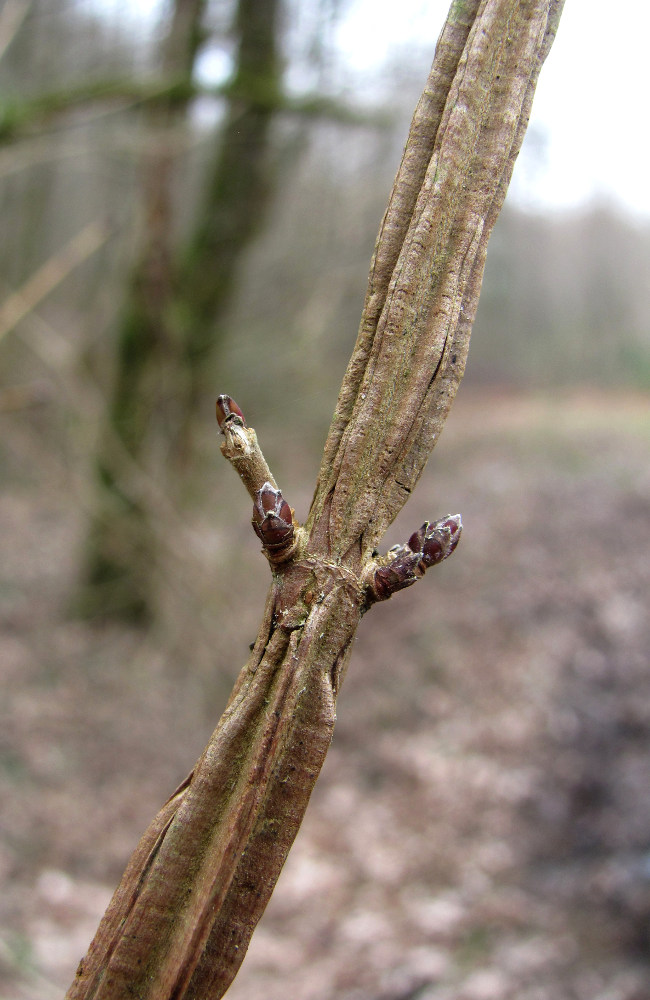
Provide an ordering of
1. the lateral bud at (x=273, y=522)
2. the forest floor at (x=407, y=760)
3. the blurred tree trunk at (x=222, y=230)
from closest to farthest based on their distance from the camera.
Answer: the lateral bud at (x=273, y=522)
the forest floor at (x=407, y=760)
the blurred tree trunk at (x=222, y=230)

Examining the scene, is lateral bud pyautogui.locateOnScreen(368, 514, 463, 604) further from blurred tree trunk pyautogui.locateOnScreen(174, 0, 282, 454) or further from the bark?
blurred tree trunk pyautogui.locateOnScreen(174, 0, 282, 454)

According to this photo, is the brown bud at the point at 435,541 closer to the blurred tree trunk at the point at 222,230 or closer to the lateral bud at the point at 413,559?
the lateral bud at the point at 413,559

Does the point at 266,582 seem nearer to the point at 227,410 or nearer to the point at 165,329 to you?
the point at 165,329

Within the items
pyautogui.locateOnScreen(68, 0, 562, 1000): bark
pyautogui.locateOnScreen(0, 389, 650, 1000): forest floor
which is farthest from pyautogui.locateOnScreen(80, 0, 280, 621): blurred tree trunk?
pyautogui.locateOnScreen(68, 0, 562, 1000): bark

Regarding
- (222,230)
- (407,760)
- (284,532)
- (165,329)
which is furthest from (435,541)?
(222,230)

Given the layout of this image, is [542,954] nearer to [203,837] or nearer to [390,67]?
[203,837]

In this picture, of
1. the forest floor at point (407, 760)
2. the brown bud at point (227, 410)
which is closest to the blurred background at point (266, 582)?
the forest floor at point (407, 760)

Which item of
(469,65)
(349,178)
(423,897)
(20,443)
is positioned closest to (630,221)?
(349,178)
